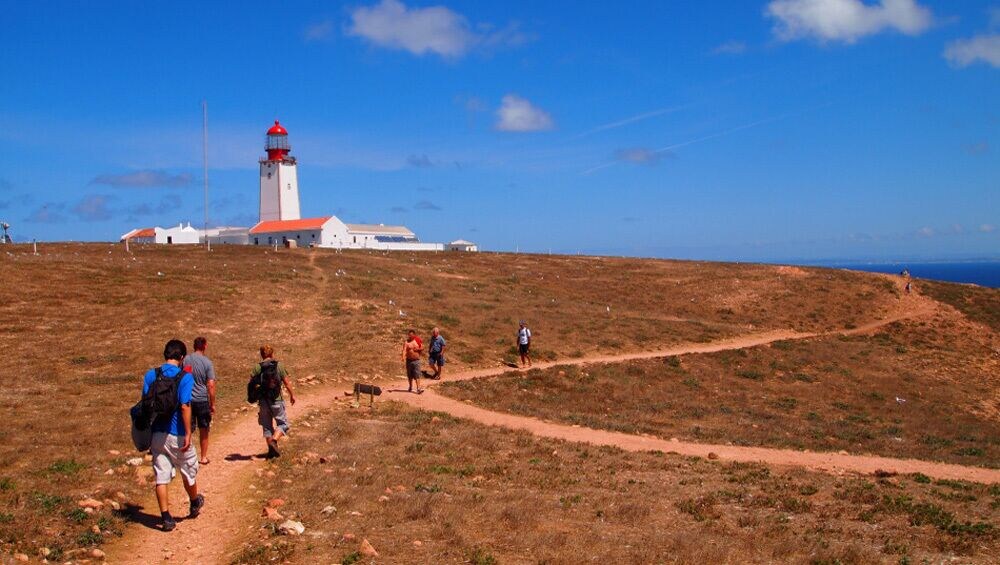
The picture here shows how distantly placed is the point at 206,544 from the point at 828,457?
15.2 metres

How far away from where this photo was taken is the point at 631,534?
36.5 feet

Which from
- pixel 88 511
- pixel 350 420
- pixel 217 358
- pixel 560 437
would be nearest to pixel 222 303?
pixel 217 358

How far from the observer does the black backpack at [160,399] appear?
10.2 m

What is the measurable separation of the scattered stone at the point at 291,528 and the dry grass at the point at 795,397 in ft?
43.6

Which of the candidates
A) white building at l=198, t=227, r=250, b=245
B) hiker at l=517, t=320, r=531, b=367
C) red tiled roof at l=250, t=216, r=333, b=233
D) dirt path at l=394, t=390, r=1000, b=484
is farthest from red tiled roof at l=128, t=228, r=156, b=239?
dirt path at l=394, t=390, r=1000, b=484

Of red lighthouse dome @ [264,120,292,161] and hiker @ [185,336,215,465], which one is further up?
red lighthouse dome @ [264,120,292,161]

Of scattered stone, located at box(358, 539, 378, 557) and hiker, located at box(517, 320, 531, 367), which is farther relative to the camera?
hiker, located at box(517, 320, 531, 367)

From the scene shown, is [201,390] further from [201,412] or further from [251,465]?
[251,465]

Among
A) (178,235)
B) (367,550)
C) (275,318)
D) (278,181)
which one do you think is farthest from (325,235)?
(367,550)

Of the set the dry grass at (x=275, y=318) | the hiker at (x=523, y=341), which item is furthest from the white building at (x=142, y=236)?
the hiker at (x=523, y=341)

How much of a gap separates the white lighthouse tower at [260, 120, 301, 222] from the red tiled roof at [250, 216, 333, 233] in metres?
2.11

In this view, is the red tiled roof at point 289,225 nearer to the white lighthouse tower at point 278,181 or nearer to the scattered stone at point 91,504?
the white lighthouse tower at point 278,181

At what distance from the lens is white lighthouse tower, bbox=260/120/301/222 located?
9456cm

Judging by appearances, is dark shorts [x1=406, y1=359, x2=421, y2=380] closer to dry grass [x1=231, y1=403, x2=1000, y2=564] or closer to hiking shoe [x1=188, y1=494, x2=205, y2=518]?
dry grass [x1=231, y1=403, x2=1000, y2=564]
